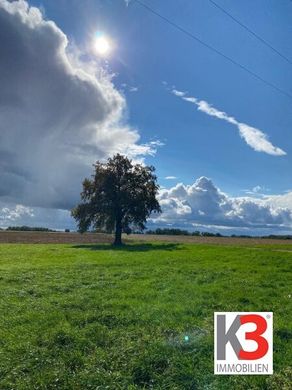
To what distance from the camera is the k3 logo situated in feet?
27.5

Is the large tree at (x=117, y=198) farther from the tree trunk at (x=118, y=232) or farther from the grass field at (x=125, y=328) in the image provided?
the grass field at (x=125, y=328)

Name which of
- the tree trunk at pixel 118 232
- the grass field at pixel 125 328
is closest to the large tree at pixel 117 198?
the tree trunk at pixel 118 232

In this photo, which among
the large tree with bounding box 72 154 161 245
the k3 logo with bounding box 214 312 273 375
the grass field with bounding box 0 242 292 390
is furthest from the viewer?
the large tree with bounding box 72 154 161 245

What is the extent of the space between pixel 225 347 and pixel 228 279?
10610mm

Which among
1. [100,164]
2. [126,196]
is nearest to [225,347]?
[126,196]

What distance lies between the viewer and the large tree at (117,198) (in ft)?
194

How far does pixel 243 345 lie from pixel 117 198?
50.4 meters

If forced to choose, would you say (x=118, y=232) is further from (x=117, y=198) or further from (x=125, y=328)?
(x=125, y=328)

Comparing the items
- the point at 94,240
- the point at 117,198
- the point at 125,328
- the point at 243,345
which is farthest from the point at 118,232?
the point at 243,345

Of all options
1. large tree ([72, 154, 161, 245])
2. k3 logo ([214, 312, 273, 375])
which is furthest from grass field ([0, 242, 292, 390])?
large tree ([72, 154, 161, 245])

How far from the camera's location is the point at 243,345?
352 inches

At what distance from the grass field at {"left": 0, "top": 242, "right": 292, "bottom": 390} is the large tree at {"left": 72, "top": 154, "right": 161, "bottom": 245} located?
39127 millimetres

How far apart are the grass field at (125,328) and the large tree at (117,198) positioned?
128ft

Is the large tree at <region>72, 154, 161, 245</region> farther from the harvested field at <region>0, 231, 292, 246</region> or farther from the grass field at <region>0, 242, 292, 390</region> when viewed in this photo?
the grass field at <region>0, 242, 292, 390</region>
